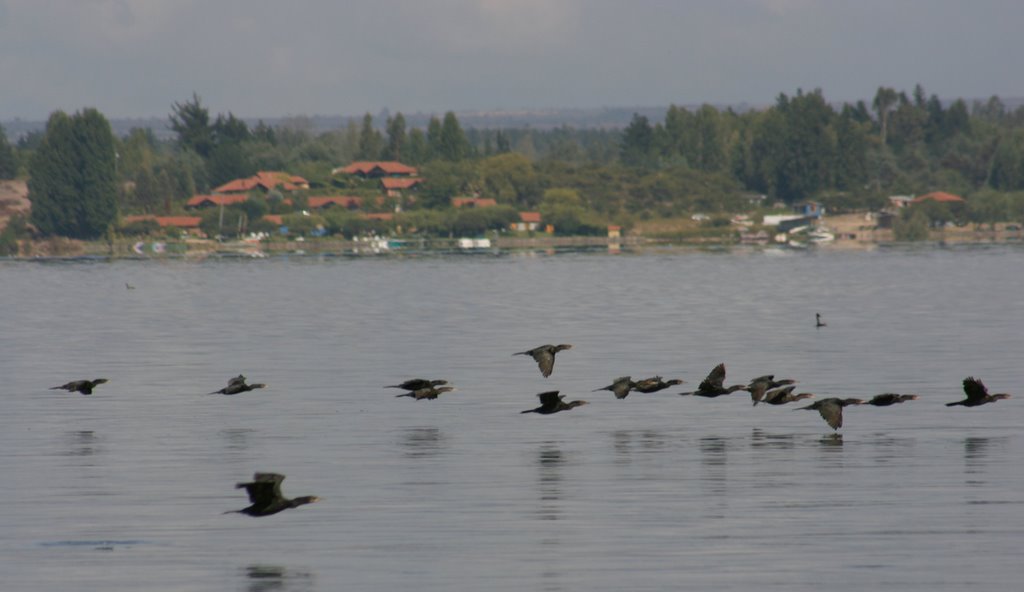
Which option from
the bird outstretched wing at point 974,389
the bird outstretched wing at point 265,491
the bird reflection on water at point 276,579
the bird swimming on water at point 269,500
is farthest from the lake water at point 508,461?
the bird outstretched wing at point 974,389

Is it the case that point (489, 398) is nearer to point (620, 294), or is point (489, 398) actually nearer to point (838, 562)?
point (838, 562)

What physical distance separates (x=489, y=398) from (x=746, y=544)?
19218 millimetres

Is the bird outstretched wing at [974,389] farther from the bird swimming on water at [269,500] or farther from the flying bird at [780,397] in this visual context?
the bird swimming on water at [269,500]

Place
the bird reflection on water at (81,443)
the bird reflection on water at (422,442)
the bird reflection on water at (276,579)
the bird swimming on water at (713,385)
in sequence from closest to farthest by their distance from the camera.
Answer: the bird reflection on water at (276,579) → the bird reflection on water at (422,442) → the bird reflection on water at (81,443) → the bird swimming on water at (713,385)

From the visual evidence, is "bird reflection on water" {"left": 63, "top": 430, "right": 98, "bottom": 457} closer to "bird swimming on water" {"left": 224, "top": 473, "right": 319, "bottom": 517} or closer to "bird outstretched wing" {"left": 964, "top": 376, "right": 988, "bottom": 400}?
"bird swimming on water" {"left": 224, "top": 473, "right": 319, "bottom": 517}

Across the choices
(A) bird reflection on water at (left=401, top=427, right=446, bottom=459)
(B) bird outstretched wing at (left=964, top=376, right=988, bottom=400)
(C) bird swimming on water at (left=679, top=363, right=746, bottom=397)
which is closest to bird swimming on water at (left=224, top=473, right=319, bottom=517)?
(A) bird reflection on water at (left=401, top=427, right=446, bottom=459)

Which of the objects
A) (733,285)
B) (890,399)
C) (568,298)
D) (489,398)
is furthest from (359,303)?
(890,399)

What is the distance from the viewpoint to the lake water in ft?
80.9

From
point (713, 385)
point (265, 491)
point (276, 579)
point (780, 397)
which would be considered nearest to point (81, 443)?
point (713, 385)

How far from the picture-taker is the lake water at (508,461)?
971 inches

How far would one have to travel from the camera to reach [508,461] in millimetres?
33625

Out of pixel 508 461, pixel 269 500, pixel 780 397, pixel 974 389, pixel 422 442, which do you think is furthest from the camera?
pixel 780 397

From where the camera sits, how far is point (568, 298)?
97.5 meters

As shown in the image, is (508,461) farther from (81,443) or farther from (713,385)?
(81,443)
